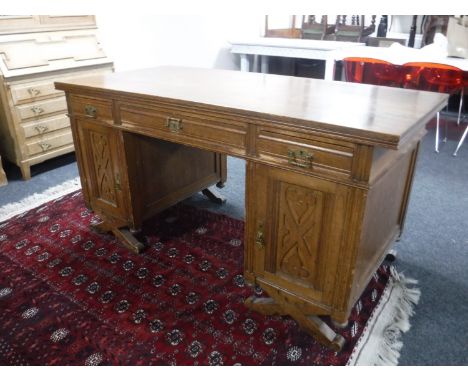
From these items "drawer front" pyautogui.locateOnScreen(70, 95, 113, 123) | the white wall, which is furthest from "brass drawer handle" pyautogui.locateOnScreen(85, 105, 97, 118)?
the white wall

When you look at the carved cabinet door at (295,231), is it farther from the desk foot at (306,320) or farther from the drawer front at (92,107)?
the drawer front at (92,107)

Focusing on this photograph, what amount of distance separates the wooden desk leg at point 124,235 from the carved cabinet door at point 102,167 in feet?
0.20

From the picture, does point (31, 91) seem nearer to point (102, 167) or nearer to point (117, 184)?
point (102, 167)

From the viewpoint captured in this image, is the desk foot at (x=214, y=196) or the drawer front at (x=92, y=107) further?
the desk foot at (x=214, y=196)

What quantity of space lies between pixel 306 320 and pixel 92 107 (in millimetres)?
1264

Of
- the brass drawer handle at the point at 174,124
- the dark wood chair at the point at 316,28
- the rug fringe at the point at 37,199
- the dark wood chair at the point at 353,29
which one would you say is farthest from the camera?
the dark wood chair at the point at 316,28

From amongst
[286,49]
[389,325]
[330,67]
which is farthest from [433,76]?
[389,325]

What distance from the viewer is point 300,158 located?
4.16 ft

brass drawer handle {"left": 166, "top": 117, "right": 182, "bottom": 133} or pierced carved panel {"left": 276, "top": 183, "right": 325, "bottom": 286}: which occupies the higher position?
brass drawer handle {"left": 166, "top": 117, "right": 182, "bottom": 133}

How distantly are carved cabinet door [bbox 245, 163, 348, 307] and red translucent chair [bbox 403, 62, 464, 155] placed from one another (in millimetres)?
2329

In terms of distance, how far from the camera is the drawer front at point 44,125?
273 cm

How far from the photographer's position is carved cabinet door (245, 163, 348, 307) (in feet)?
4.24

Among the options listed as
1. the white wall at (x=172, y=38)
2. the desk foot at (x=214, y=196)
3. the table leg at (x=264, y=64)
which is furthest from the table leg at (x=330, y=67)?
the desk foot at (x=214, y=196)

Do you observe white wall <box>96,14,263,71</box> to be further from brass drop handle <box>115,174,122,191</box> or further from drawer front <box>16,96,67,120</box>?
→ brass drop handle <box>115,174,122,191</box>
